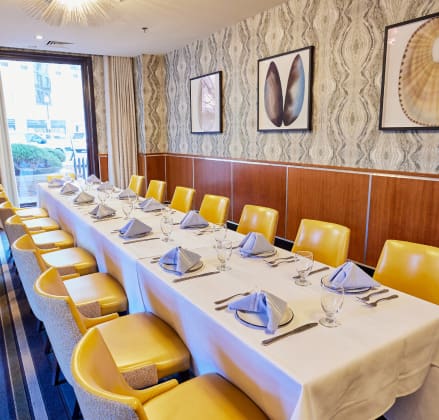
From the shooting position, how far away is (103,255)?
8.39ft

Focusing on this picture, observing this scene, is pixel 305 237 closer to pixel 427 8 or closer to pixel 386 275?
pixel 386 275

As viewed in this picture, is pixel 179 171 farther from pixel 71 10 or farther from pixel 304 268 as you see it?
pixel 304 268

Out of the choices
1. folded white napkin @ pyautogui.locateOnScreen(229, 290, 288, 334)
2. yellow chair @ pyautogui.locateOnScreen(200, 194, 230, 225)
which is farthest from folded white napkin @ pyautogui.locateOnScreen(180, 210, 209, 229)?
folded white napkin @ pyautogui.locateOnScreen(229, 290, 288, 334)

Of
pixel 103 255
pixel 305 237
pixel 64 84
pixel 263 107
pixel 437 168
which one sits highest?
pixel 64 84

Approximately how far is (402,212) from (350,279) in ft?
6.42

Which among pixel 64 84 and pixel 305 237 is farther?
pixel 64 84

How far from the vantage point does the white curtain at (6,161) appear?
19.5 feet

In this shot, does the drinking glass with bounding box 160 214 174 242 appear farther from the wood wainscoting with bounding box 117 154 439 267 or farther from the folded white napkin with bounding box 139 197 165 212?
the wood wainscoting with bounding box 117 154 439 267

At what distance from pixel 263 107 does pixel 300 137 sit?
0.68 metres

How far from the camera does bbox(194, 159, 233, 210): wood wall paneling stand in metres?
5.35

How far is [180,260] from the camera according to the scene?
1771 mm

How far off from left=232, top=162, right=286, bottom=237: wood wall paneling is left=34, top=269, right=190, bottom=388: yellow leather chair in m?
2.81

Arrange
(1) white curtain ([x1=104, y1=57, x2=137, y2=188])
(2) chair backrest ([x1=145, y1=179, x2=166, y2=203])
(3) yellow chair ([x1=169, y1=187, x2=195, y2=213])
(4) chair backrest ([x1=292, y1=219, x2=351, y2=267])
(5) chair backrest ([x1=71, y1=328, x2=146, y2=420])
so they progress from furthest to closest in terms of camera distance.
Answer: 1. (1) white curtain ([x1=104, y1=57, x2=137, y2=188])
2. (2) chair backrest ([x1=145, y1=179, x2=166, y2=203])
3. (3) yellow chair ([x1=169, y1=187, x2=195, y2=213])
4. (4) chair backrest ([x1=292, y1=219, x2=351, y2=267])
5. (5) chair backrest ([x1=71, y1=328, x2=146, y2=420])

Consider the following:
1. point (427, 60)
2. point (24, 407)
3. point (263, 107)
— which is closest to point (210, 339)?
point (24, 407)
